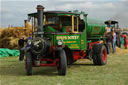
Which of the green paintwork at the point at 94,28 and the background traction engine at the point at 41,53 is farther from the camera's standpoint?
the green paintwork at the point at 94,28

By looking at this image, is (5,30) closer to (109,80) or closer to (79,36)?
→ (79,36)

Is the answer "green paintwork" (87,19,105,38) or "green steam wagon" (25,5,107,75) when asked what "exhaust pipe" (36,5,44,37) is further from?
"green paintwork" (87,19,105,38)

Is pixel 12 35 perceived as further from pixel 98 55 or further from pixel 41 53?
pixel 41 53

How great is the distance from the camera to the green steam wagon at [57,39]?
27.1 feet

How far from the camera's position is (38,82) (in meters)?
7.01

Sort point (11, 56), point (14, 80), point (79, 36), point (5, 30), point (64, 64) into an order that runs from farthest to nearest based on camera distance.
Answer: point (5, 30), point (11, 56), point (79, 36), point (64, 64), point (14, 80)

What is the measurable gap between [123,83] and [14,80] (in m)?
3.43

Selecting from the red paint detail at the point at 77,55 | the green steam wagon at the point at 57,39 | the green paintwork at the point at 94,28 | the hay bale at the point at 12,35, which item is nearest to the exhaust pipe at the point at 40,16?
the green steam wagon at the point at 57,39

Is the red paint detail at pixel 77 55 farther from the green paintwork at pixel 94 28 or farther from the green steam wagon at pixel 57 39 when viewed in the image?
Result: the green paintwork at pixel 94 28

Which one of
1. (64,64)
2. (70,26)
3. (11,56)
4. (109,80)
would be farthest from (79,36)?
(11,56)

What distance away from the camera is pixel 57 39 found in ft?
28.7

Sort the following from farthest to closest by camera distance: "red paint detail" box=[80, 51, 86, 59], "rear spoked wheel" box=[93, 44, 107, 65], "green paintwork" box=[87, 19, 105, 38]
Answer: "rear spoked wheel" box=[93, 44, 107, 65] < "green paintwork" box=[87, 19, 105, 38] < "red paint detail" box=[80, 51, 86, 59]

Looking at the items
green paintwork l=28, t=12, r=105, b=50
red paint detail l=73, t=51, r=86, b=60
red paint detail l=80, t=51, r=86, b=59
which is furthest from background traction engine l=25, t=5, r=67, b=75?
red paint detail l=80, t=51, r=86, b=59

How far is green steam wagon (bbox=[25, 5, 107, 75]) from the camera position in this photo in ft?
27.1
